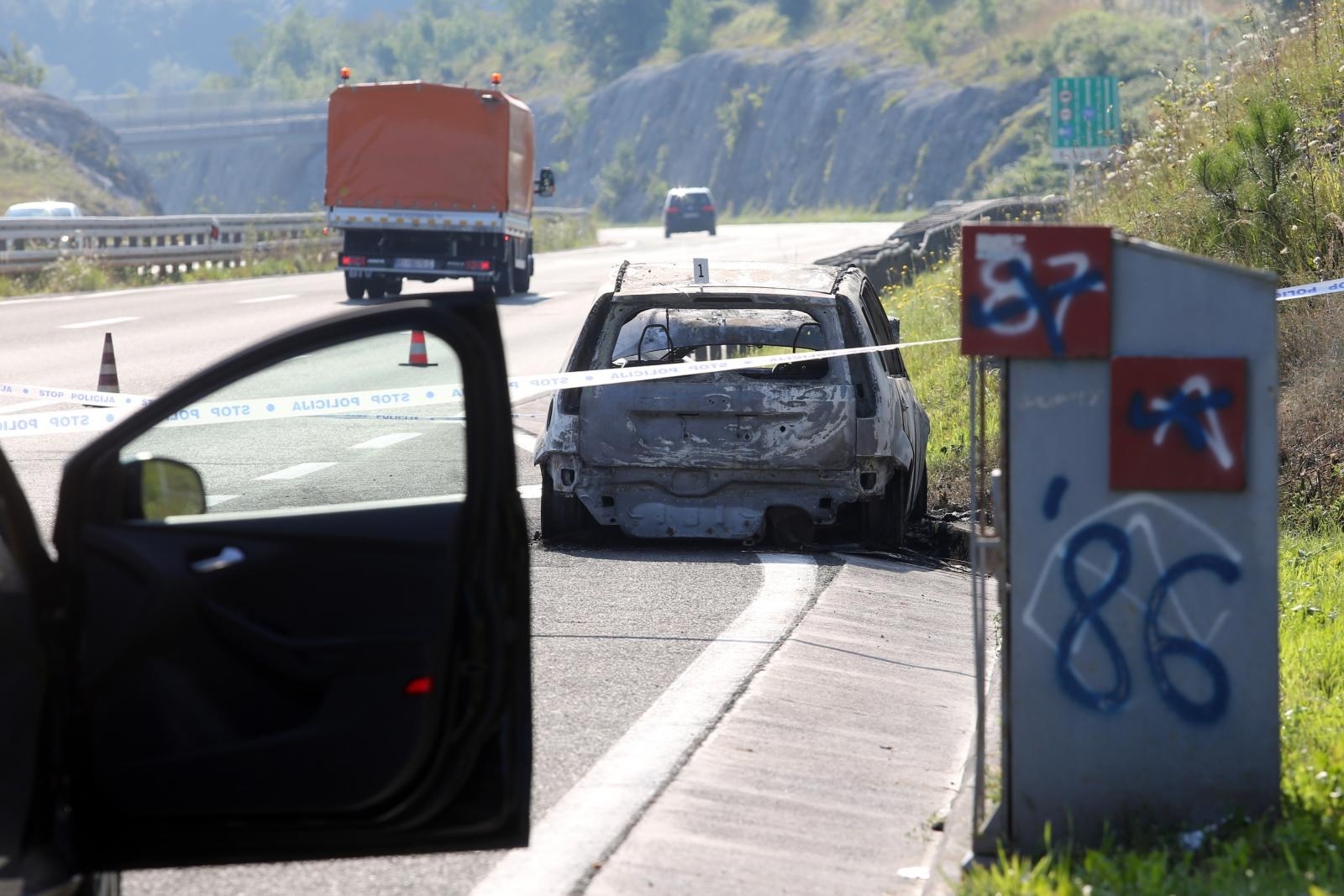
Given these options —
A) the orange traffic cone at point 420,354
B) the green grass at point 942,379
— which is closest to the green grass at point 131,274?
the green grass at point 942,379

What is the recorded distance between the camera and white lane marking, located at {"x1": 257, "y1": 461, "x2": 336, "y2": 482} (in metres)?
10.4

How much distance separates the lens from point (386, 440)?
41.3 ft

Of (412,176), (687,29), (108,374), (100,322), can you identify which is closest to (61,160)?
(412,176)

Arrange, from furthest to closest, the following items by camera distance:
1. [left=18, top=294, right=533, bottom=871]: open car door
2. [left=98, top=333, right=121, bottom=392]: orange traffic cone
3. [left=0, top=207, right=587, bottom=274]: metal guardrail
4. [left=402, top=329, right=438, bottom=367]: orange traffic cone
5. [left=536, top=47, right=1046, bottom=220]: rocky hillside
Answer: [left=536, top=47, right=1046, bottom=220]: rocky hillside, [left=0, top=207, right=587, bottom=274]: metal guardrail, [left=98, top=333, right=121, bottom=392]: orange traffic cone, [left=402, top=329, right=438, bottom=367]: orange traffic cone, [left=18, top=294, right=533, bottom=871]: open car door

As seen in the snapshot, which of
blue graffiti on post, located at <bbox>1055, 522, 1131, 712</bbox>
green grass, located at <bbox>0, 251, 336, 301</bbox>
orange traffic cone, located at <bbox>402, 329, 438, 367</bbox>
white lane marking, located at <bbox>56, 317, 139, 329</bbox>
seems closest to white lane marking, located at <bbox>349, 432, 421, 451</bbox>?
orange traffic cone, located at <bbox>402, 329, 438, 367</bbox>

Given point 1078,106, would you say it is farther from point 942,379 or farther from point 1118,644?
point 1118,644

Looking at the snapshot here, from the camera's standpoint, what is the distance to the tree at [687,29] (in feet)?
360

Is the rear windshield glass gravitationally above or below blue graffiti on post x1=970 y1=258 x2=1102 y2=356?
below

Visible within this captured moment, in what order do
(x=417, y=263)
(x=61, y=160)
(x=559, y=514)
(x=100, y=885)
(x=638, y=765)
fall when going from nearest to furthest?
(x=100, y=885), (x=638, y=765), (x=559, y=514), (x=417, y=263), (x=61, y=160)

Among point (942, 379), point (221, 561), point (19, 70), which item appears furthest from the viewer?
point (19, 70)

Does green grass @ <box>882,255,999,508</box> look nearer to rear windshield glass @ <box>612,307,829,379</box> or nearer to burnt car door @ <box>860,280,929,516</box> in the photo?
burnt car door @ <box>860,280,929,516</box>

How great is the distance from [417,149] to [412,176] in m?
0.44

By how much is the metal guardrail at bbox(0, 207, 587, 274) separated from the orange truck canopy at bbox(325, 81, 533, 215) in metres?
5.30

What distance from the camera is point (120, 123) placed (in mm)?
112875
